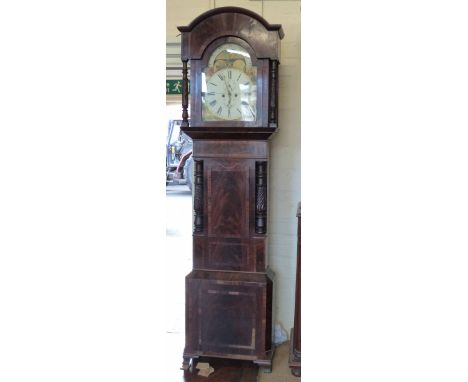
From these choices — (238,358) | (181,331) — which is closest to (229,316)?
(238,358)

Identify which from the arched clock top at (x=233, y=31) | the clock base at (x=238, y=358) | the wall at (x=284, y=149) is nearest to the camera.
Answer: the arched clock top at (x=233, y=31)

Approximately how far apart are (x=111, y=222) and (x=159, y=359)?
0.71 feet

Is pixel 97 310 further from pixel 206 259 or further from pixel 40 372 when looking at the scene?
pixel 206 259

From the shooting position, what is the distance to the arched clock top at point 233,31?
2.10 m

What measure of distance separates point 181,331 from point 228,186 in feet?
3.53

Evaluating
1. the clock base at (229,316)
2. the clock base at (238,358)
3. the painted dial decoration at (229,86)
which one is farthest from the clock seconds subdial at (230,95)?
the clock base at (238,358)

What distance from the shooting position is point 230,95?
2191 millimetres

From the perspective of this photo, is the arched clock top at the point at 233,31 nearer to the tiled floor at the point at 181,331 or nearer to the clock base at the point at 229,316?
the clock base at the point at 229,316

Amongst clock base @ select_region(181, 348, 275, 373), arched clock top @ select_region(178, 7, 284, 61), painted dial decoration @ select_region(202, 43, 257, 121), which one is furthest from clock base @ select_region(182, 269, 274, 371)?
arched clock top @ select_region(178, 7, 284, 61)

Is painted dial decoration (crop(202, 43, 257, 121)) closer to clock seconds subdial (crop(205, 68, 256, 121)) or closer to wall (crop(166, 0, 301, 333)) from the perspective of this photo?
clock seconds subdial (crop(205, 68, 256, 121))

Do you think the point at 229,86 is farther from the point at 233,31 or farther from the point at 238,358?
the point at 238,358

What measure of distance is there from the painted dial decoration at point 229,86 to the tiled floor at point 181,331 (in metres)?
1.25

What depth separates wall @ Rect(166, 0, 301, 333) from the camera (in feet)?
8.06

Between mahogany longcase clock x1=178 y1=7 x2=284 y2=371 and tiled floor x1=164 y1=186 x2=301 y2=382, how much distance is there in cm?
8
